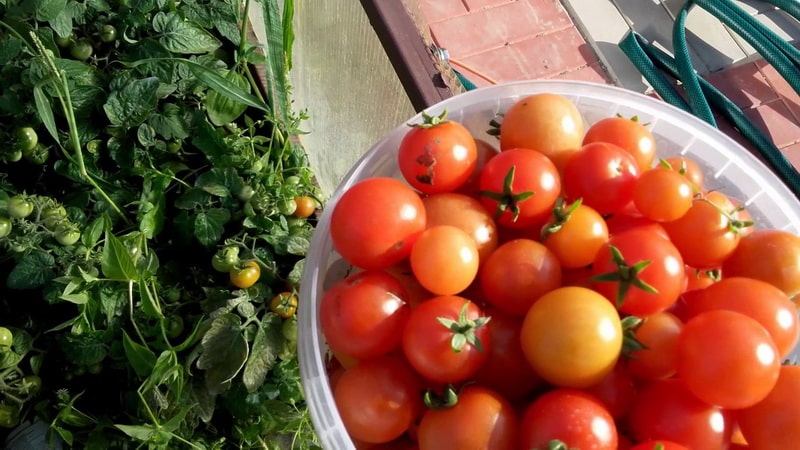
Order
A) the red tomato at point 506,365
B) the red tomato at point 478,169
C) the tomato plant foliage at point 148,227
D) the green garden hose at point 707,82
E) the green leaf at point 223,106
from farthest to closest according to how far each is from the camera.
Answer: the green garden hose at point 707,82 → the green leaf at point 223,106 → the tomato plant foliage at point 148,227 → the red tomato at point 478,169 → the red tomato at point 506,365

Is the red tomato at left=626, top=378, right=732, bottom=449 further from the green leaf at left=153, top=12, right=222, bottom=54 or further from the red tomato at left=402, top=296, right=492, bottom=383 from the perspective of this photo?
the green leaf at left=153, top=12, right=222, bottom=54

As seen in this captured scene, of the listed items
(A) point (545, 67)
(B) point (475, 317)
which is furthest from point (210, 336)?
(A) point (545, 67)

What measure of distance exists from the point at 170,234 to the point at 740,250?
77 cm

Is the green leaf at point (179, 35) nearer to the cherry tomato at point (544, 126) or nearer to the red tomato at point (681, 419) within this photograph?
the cherry tomato at point (544, 126)

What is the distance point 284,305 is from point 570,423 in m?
0.44

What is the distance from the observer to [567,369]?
0.57 m

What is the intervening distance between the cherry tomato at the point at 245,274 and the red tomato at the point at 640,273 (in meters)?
0.46

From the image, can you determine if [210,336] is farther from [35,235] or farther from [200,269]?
[35,235]

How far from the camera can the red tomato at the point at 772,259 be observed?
25.2 inches

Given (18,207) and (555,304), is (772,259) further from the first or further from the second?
(18,207)

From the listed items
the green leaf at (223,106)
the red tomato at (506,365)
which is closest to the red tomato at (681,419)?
the red tomato at (506,365)

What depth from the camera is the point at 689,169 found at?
29.1 inches

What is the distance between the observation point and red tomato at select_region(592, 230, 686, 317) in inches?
23.2

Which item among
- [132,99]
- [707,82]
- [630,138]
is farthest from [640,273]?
[707,82]
